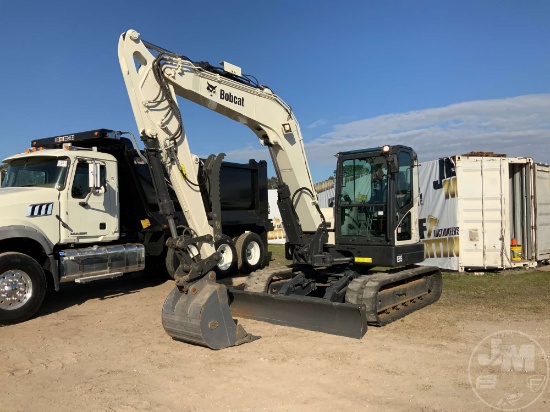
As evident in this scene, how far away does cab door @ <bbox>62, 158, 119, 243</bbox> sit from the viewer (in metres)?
8.65

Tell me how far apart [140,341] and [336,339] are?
266 cm

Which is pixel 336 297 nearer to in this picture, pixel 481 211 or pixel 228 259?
pixel 228 259

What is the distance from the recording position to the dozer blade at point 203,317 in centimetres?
562

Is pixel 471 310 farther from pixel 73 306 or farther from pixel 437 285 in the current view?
pixel 73 306

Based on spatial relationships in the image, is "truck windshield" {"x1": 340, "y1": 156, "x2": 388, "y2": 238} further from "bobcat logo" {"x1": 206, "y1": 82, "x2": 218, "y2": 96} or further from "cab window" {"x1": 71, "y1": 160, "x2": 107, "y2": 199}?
"cab window" {"x1": 71, "y1": 160, "x2": 107, "y2": 199}

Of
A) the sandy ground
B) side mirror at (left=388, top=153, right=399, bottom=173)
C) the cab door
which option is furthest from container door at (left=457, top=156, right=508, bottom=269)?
the cab door

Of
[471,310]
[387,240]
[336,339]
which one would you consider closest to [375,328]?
[336,339]

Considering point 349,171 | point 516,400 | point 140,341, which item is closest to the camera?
point 516,400

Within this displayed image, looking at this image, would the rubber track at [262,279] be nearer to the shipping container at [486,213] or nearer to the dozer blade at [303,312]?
the dozer blade at [303,312]

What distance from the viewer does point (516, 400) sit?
4250 mm

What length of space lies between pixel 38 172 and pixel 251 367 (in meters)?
5.93

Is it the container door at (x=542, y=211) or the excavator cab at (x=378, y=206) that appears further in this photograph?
the container door at (x=542, y=211)

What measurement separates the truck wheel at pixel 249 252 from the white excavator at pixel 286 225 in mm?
3798

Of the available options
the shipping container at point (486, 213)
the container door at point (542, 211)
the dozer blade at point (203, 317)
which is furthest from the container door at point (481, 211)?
the dozer blade at point (203, 317)
